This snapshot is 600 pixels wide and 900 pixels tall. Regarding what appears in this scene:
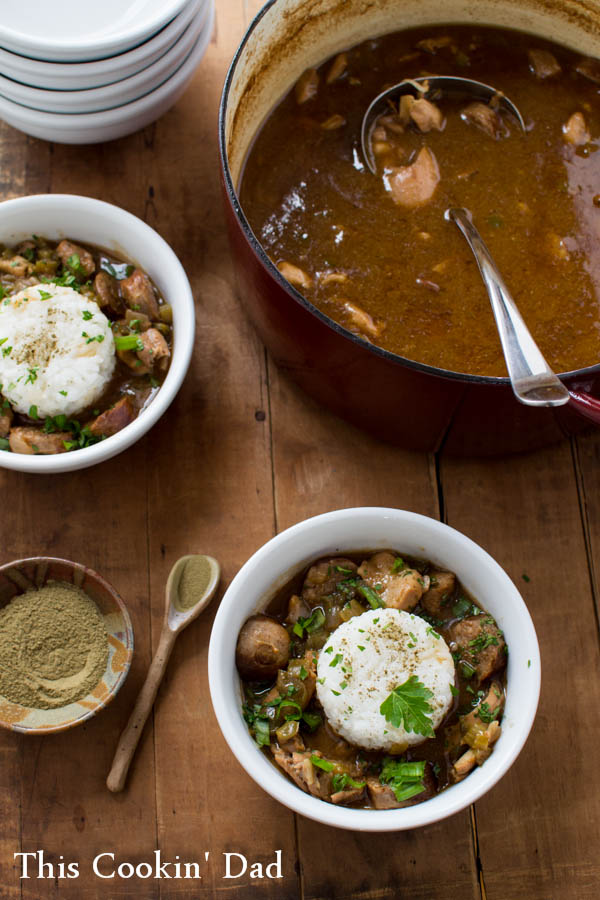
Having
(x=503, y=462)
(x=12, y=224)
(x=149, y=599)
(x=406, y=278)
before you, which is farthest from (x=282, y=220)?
(x=149, y=599)

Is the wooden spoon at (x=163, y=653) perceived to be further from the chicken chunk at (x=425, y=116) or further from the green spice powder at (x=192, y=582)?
the chicken chunk at (x=425, y=116)

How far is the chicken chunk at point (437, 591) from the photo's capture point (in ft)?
6.69

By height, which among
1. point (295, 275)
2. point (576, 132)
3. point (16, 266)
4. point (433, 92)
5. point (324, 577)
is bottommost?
point (324, 577)

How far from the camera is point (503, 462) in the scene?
227cm

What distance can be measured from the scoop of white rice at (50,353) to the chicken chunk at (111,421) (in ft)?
0.21

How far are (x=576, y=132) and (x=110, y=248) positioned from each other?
1.16 metres

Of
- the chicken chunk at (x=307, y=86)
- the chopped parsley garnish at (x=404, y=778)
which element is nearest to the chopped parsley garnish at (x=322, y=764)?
the chopped parsley garnish at (x=404, y=778)

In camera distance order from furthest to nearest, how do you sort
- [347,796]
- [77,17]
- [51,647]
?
[77,17] < [51,647] < [347,796]

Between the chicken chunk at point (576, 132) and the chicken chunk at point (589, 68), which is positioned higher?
the chicken chunk at point (589, 68)

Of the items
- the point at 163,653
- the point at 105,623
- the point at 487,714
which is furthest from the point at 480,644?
the point at 105,623

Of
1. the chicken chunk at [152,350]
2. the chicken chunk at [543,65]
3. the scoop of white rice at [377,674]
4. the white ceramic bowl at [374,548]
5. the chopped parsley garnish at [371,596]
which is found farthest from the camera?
the chicken chunk at [543,65]

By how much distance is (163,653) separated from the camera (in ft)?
6.95

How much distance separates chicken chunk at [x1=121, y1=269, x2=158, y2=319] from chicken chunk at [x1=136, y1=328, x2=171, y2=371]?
2.8 inches

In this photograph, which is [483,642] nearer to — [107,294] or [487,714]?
[487,714]
